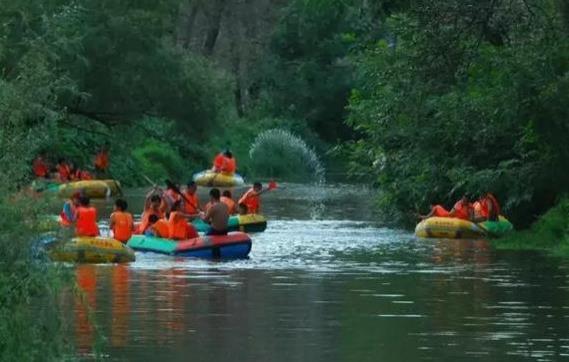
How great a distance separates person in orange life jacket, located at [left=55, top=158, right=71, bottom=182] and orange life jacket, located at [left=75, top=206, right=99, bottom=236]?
21602mm

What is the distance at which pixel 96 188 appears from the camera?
51938mm

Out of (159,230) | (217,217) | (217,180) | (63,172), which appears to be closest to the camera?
(217,217)

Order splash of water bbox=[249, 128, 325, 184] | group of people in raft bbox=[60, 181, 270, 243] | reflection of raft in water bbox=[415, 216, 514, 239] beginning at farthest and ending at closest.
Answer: splash of water bbox=[249, 128, 325, 184] → reflection of raft in water bbox=[415, 216, 514, 239] → group of people in raft bbox=[60, 181, 270, 243]

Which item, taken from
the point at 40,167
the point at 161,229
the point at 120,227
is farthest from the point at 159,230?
the point at 40,167

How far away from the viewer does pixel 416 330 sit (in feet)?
70.2

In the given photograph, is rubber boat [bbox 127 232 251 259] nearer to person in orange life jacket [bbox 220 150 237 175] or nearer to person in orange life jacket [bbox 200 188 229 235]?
person in orange life jacket [bbox 200 188 229 235]

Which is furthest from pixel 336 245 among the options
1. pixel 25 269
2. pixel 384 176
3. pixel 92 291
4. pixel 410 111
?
pixel 25 269

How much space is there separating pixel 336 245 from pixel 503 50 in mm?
5401

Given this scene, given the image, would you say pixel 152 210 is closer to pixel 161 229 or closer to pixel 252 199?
pixel 161 229

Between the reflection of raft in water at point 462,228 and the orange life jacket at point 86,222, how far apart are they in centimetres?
968

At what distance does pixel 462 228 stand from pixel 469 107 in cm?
270

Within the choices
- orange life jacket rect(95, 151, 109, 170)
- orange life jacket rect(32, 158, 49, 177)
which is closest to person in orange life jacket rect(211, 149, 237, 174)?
orange life jacket rect(95, 151, 109, 170)

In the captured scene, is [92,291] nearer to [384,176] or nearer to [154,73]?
[384,176]

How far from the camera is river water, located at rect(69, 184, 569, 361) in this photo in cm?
1948
